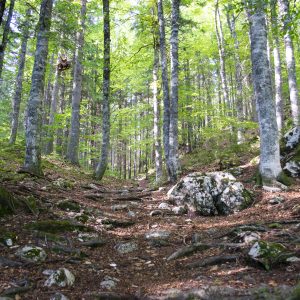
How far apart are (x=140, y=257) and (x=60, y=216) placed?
7.55 feet

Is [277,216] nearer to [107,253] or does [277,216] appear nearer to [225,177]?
[225,177]

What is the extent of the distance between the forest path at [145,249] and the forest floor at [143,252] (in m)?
0.01

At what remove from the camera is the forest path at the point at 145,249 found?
12.8ft

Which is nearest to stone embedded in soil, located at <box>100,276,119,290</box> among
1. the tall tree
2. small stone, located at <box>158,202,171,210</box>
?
small stone, located at <box>158,202,171,210</box>

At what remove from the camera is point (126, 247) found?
5953mm

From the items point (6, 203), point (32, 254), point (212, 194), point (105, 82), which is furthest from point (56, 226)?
point (105, 82)

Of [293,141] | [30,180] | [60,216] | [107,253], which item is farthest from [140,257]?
[293,141]

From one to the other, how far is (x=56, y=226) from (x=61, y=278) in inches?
81.7

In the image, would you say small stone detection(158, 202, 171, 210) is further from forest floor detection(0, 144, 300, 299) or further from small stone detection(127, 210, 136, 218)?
small stone detection(127, 210, 136, 218)

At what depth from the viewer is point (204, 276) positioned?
4266mm

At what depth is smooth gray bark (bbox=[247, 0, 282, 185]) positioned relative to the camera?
9.20 meters

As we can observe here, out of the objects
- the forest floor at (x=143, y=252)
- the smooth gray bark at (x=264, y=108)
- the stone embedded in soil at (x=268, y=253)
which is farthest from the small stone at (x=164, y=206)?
the stone embedded in soil at (x=268, y=253)

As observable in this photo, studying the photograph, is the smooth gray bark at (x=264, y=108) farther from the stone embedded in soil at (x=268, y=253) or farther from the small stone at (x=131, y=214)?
the stone embedded in soil at (x=268, y=253)

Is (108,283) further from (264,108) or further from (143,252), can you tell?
(264,108)
